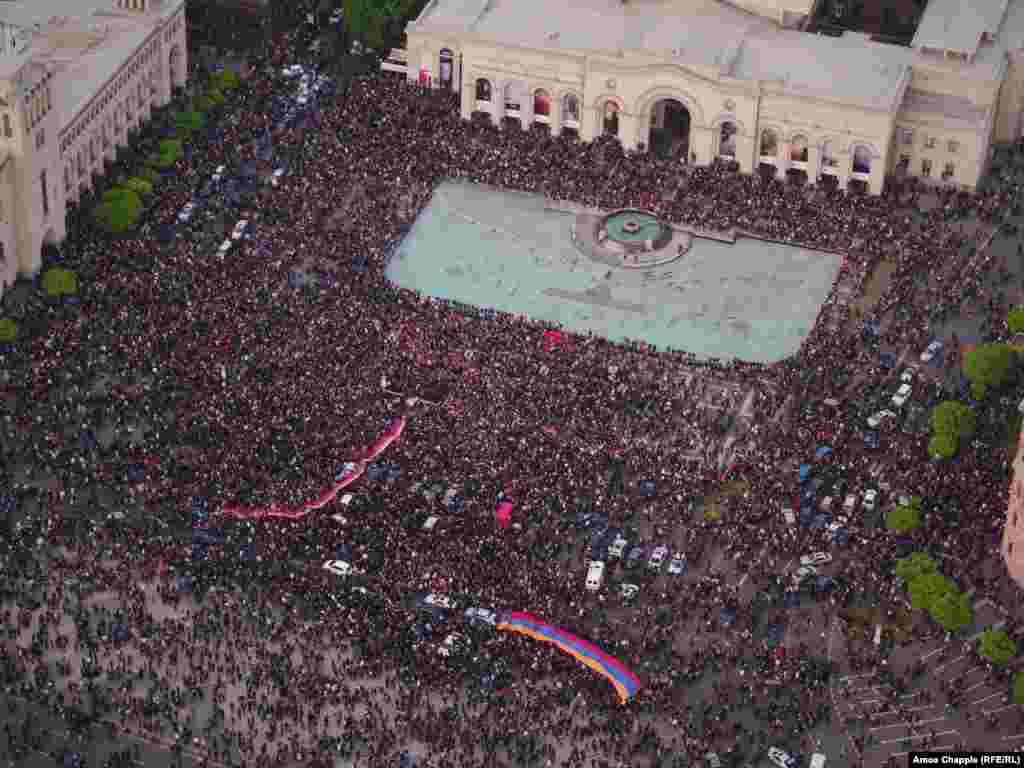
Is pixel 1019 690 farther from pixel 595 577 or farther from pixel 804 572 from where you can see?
pixel 595 577

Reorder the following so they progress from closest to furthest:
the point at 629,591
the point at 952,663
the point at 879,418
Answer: the point at 952,663 < the point at 629,591 < the point at 879,418

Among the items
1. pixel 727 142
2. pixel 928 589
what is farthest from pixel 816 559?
pixel 727 142

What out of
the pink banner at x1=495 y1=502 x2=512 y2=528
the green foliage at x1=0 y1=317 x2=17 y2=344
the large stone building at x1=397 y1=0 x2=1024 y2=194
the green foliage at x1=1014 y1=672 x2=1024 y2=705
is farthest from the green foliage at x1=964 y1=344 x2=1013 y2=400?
the green foliage at x1=0 y1=317 x2=17 y2=344

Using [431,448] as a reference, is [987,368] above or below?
above

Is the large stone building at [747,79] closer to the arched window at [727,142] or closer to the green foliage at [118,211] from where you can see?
the arched window at [727,142]

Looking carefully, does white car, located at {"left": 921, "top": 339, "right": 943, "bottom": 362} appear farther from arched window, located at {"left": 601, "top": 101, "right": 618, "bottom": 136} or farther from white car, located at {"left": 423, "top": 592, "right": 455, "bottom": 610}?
white car, located at {"left": 423, "top": 592, "right": 455, "bottom": 610}

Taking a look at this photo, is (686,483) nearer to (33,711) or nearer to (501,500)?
(501,500)
